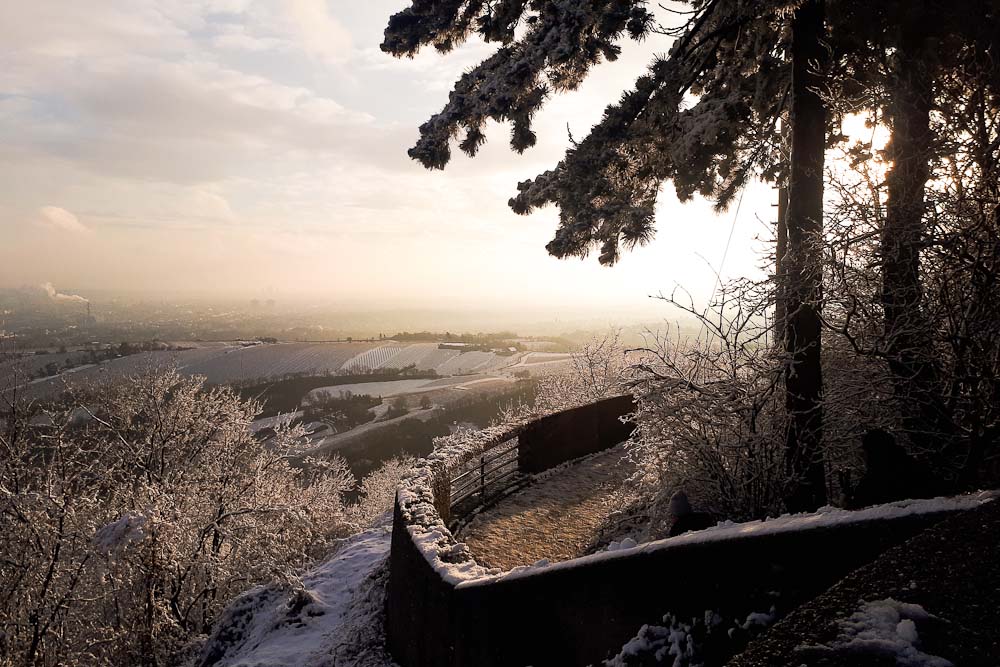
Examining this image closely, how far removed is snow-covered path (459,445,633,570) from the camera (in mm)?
9094

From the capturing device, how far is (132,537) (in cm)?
1288

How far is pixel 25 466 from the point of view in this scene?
17.8 metres

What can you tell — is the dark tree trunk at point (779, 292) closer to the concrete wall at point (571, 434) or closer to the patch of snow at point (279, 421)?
the concrete wall at point (571, 434)

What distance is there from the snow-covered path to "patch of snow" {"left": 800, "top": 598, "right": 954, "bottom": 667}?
6330 mm

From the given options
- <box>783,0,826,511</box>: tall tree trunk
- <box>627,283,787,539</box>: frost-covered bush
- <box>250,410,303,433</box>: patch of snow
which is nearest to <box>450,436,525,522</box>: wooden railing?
<box>627,283,787,539</box>: frost-covered bush

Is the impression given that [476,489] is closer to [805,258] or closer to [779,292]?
[779,292]

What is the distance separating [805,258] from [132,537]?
14.9 meters

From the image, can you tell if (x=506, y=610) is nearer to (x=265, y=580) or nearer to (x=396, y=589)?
(x=396, y=589)

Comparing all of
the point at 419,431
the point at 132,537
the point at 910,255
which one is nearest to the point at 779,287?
the point at 910,255

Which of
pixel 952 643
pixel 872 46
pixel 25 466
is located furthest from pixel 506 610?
pixel 25 466

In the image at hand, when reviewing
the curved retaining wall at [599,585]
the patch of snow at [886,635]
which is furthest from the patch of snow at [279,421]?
the patch of snow at [886,635]

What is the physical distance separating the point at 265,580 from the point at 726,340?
16.3 m

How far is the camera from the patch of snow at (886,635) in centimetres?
219

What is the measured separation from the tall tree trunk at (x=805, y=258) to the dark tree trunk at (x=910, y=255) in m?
0.75
